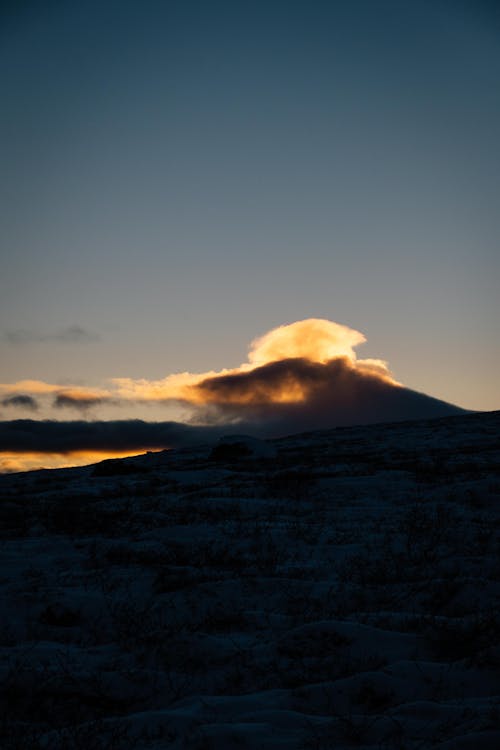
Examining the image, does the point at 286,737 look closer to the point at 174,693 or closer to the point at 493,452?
the point at 174,693

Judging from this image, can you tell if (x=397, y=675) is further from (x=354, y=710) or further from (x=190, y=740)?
(x=190, y=740)

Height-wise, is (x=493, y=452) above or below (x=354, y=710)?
above

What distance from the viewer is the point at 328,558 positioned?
30.0ft

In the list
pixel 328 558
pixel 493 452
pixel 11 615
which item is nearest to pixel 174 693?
pixel 11 615

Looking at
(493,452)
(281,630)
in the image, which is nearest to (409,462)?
(493,452)

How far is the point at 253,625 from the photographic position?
6559mm

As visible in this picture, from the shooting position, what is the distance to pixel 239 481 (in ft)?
60.8

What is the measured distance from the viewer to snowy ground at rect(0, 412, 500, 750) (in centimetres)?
434

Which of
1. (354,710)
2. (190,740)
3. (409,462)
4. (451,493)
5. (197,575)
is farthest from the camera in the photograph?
(409,462)

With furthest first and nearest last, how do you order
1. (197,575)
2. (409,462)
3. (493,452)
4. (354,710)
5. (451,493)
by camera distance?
1. (493,452)
2. (409,462)
3. (451,493)
4. (197,575)
5. (354,710)

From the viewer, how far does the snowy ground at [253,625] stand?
434 cm

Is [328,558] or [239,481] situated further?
[239,481]

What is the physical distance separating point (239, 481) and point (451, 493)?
6560 millimetres

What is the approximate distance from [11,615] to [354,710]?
13.1ft
